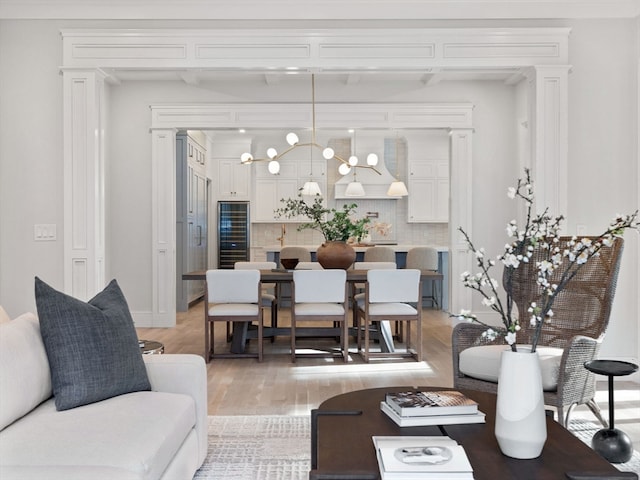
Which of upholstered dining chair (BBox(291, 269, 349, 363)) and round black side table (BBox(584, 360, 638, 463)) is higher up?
upholstered dining chair (BBox(291, 269, 349, 363))

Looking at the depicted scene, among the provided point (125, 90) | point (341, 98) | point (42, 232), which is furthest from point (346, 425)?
point (125, 90)

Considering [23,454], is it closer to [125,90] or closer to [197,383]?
[197,383]

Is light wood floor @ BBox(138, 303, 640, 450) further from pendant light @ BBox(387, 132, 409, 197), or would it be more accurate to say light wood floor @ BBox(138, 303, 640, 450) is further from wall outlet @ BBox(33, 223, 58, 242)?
pendant light @ BBox(387, 132, 409, 197)

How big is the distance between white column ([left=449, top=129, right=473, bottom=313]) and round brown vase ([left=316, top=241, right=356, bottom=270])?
6.30 feet

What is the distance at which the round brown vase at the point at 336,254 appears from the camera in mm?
5273

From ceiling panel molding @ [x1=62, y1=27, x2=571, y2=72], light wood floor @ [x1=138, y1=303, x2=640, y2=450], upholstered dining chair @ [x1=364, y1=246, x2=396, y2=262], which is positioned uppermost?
ceiling panel molding @ [x1=62, y1=27, x2=571, y2=72]

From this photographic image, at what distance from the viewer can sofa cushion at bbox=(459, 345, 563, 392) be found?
2770mm

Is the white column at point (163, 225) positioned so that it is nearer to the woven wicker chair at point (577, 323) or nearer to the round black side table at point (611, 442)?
the woven wicker chair at point (577, 323)

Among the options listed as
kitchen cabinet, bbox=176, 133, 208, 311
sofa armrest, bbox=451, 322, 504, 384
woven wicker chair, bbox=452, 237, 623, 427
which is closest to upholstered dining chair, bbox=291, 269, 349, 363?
woven wicker chair, bbox=452, 237, 623, 427

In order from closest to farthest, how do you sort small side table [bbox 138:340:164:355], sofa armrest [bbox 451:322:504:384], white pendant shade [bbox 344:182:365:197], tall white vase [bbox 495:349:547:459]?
tall white vase [bbox 495:349:547:459]
sofa armrest [bbox 451:322:504:384]
small side table [bbox 138:340:164:355]
white pendant shade [bbox 344:182:365:197]

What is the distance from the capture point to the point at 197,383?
2.48m

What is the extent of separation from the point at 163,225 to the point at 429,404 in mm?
5153

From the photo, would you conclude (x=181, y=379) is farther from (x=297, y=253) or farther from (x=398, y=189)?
(x=398, y=189)

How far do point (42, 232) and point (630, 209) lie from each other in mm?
4319
